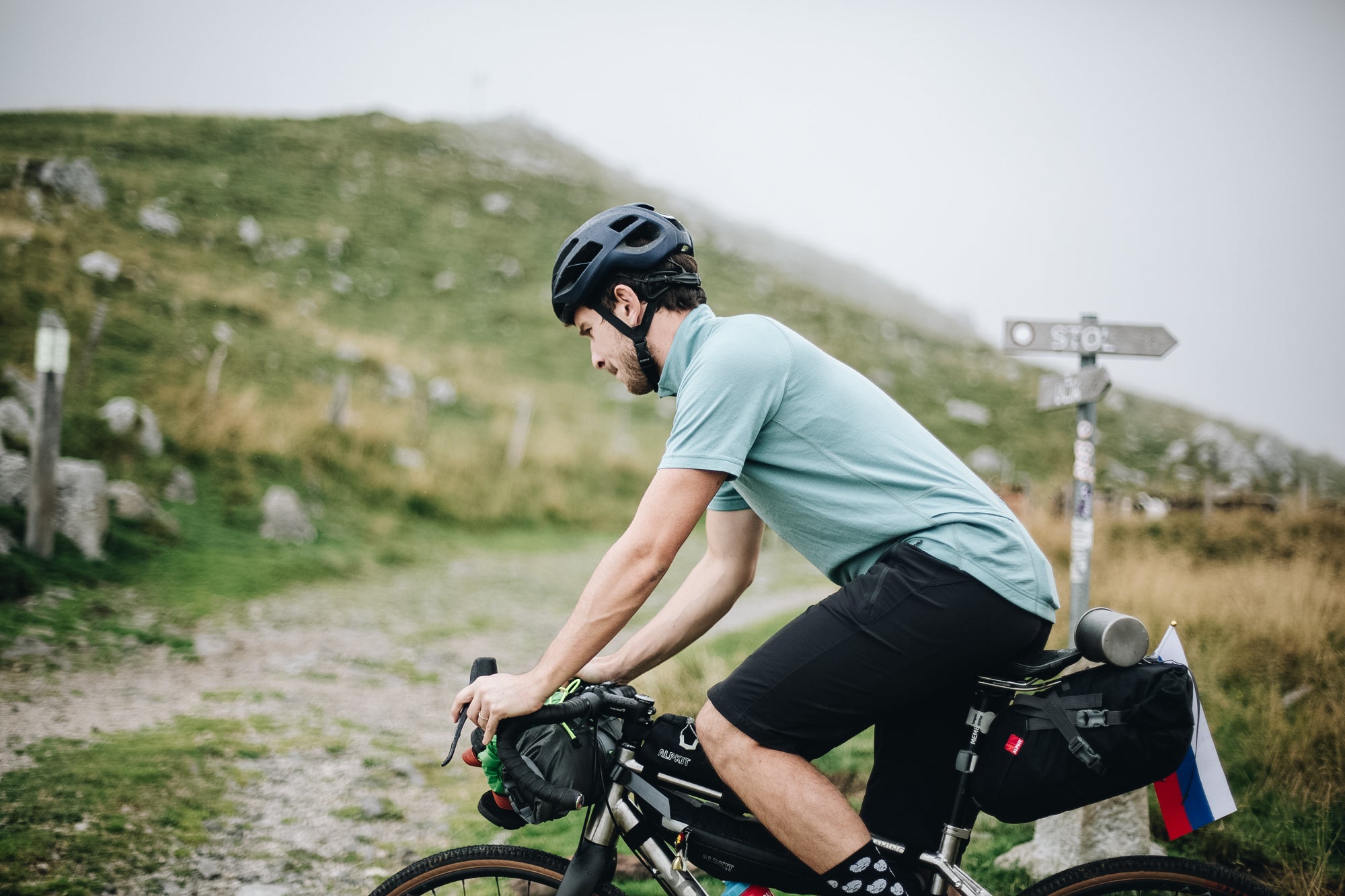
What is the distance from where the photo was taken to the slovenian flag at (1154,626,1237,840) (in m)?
1.99

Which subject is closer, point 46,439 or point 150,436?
point 46,439

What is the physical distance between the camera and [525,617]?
8297 mm

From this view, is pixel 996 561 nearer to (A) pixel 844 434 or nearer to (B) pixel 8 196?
(A) pixel 844 434

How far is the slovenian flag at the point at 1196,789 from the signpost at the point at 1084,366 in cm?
176

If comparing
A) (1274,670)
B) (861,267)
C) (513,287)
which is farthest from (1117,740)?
(861,267)

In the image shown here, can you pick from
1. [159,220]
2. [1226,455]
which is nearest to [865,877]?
[1226,455]

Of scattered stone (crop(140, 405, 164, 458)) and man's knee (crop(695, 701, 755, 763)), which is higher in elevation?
man's knee (crop(695, 701, 755, 763))

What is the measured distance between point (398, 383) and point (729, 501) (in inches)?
672

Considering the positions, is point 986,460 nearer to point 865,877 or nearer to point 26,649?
point 26,649

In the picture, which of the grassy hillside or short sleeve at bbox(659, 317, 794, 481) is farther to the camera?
the grassy hillside

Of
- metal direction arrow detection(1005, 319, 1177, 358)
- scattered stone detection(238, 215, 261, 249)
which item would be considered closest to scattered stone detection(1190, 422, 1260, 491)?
metal direction arrow detection(1005, 319, 1177, 358)

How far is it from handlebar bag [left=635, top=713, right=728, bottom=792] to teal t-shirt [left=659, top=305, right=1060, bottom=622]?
56cm

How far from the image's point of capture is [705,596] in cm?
239

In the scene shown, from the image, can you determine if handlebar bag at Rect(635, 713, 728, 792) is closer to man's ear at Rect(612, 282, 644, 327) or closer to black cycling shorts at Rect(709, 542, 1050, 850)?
black cycling shorts at Rect(709, 542, 1050, 850)
